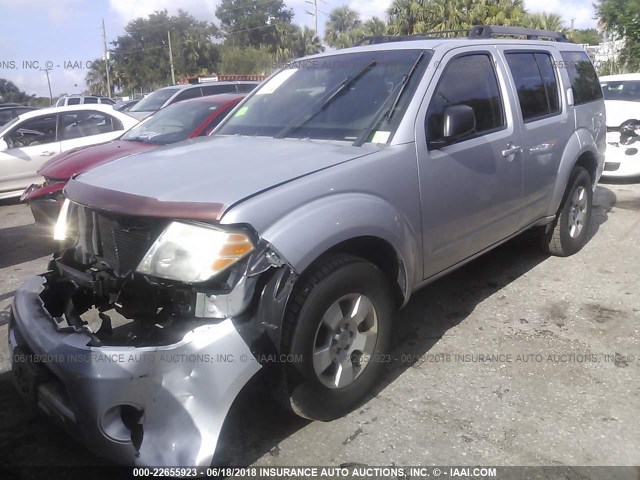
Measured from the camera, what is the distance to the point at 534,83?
176 inches

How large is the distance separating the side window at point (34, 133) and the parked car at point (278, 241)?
19.8 ft

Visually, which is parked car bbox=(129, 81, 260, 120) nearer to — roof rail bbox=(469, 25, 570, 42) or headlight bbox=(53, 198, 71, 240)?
roof rail bbox=(469, 25, 570, 42)

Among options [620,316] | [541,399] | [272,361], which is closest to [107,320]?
[272,361]

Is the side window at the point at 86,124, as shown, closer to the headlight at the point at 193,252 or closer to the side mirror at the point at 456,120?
the side mirror at the point at 456,120

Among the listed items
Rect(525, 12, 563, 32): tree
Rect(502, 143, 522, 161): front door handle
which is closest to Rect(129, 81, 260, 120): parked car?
Rect(502, 143, 522, 161): front door handle

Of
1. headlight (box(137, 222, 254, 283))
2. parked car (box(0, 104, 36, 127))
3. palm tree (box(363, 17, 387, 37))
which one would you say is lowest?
headlight (box(137, 222, 254, 283))

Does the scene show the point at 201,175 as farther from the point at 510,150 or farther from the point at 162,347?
the point at 510,150

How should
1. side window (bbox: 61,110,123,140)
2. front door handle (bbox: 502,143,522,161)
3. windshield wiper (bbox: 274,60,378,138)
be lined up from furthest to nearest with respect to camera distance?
side window (bbox: 61,110,123,140)
front door handle (bbox: 502,143,522,161)
windshield wiper (bbox: 274,60,378,138)

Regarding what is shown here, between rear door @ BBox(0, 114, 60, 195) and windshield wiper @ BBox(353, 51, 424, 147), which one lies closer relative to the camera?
windshield wiper @ BBox(353, 51, 424, 147)

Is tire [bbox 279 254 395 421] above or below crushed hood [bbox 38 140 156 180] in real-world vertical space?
below

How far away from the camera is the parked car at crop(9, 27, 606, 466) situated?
7.48 feet

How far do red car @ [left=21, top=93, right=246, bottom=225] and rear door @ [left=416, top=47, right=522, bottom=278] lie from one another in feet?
9.53

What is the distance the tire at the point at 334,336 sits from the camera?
2.55 meters

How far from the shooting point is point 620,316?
13.6 feet
